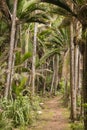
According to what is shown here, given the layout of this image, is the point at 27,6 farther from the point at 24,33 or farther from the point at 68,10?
the point at 24,33

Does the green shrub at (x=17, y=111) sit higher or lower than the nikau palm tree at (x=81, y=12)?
lower

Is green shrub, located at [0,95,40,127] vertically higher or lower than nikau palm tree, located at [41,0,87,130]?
lower

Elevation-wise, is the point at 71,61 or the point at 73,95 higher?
the point at 71,61

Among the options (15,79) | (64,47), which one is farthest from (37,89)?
(15,79)

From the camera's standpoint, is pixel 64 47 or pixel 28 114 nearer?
pixel 28 114

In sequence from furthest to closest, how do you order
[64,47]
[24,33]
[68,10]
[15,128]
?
[64,47], [24,33], [15,128], [68,10]

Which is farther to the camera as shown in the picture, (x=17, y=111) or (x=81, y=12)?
(x=17, y=111)

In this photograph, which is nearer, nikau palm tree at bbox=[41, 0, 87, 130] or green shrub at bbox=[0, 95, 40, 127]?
nikau palm tree at bbox=[41, 0, 87, 130]

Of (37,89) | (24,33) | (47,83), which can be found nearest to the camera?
(24,33)

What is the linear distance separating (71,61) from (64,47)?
11457 millimetres

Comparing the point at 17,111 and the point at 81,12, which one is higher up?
the point at 81,12

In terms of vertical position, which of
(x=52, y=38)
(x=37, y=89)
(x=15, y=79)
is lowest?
(x=37, y=89)

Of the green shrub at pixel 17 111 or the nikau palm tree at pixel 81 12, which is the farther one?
the green shrub at pixel 17 111

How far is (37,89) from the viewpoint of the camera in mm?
31953
